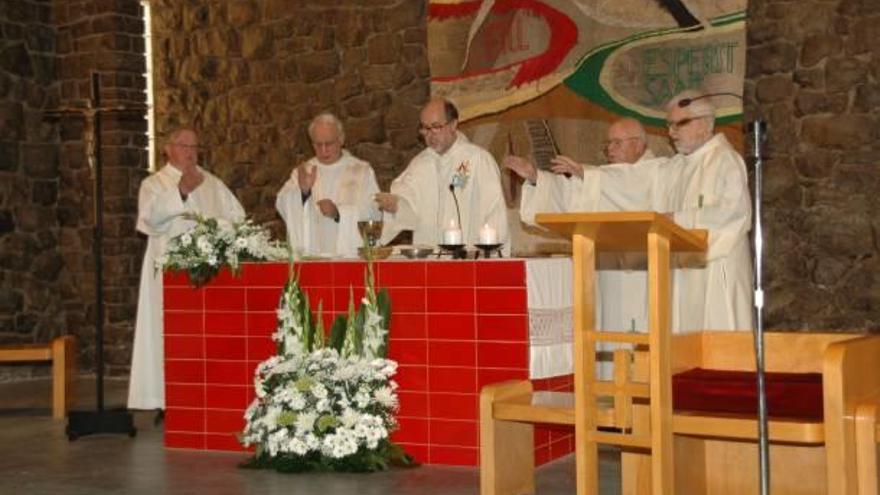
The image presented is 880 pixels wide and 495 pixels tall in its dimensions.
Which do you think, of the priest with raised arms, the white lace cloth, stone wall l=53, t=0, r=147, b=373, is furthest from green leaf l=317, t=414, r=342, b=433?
stone wall l=53, t=0, r=147, b=373

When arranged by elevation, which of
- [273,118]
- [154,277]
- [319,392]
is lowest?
[319,392]

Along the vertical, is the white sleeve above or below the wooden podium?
above

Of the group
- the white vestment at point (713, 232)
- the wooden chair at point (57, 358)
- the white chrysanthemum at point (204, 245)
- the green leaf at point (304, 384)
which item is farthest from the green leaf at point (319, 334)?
the wooden chair at point (57, 358)

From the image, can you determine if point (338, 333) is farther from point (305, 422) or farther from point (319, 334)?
point (305, 422)

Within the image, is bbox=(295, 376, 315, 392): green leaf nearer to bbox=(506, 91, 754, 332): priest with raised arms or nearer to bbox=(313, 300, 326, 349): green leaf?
bbox=(313, 300, 326, 349): green leaf

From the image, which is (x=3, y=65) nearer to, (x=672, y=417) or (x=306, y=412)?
(x=306, y=412)

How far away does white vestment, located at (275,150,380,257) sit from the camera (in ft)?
26.0

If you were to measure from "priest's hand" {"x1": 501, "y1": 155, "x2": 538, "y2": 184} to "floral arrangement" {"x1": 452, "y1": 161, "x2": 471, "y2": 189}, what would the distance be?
1.78 ft


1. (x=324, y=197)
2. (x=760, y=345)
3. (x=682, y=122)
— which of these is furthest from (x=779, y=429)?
(x=324, y=197)

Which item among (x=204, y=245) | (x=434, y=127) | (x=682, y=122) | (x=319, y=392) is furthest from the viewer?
(x=434, y=127)

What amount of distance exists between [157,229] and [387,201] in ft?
5.43

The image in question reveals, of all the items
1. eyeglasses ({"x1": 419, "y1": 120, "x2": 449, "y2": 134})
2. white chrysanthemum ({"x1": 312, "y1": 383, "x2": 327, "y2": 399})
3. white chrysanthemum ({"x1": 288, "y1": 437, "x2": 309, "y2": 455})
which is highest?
eyeglasses ({"x1": 419, "y1": 120, "x2": 449, "y2": 134})

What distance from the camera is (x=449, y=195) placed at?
736 cm

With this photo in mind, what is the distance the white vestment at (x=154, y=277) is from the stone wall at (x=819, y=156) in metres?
3.05
